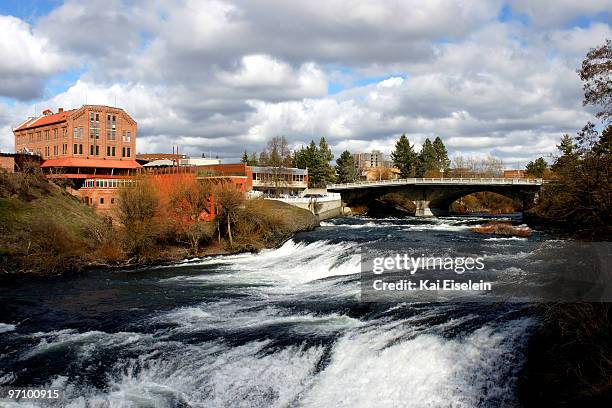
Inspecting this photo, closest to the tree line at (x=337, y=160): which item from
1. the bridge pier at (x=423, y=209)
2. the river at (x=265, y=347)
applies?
the bridge pier at (x=423, y=209)

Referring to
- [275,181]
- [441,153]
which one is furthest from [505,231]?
[441,153]

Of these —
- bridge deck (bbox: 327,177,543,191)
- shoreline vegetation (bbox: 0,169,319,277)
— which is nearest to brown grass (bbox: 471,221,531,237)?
shoreline vegetation (bbox: 0,169,319,277)

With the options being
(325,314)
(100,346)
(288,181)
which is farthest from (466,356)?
(288,181)

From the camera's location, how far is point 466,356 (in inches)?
598

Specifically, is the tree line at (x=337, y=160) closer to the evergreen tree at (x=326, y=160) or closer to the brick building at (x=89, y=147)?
the evergreen tree at (x=326, y=160)

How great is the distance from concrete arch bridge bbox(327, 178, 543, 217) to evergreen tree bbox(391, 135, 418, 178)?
34.3 metres

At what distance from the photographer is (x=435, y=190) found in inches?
3108

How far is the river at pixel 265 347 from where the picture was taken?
1475 cm

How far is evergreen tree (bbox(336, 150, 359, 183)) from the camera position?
125m

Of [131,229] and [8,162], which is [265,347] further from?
[8,162]

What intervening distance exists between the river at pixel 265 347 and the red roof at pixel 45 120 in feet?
206

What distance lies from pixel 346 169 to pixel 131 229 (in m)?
89.5

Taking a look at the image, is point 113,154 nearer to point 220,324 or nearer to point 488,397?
point 220,324

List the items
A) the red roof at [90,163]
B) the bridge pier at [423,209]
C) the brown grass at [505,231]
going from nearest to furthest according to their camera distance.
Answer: the brown grass at [505,231] < the red roof at [90,163] < the bridge pier at [423,209]
